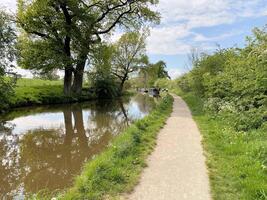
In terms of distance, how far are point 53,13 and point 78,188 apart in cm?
3017

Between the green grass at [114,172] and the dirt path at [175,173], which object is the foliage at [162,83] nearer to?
the dirt path at [175,173]

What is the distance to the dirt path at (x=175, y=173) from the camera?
727 cm

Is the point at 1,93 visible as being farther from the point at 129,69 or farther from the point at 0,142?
the point at 129,69

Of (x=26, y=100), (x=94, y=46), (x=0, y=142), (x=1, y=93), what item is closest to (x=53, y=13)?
(x=94, y=46)

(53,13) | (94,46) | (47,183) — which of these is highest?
(53,13)

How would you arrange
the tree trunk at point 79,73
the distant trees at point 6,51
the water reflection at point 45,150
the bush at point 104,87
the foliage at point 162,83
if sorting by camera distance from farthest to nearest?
1. the foliage at point 162,83
2. the bush at point 104,87
3. the tree trunk at point 79,73
4. the distant trees at point 6,51
5. the water reflection at point 45,150

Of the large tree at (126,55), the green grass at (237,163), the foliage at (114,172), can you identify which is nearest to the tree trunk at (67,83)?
the large tree at (126,55)

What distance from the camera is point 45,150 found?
1325 cm

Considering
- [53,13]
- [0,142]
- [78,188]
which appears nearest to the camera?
[78,188]

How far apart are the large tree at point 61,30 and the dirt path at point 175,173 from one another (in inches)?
960

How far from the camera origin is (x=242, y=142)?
11234mm

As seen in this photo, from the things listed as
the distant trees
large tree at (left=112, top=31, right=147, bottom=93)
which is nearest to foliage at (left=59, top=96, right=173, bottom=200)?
the distant trees

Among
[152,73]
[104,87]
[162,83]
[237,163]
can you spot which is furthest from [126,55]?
[237,163]

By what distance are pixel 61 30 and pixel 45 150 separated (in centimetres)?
2343
